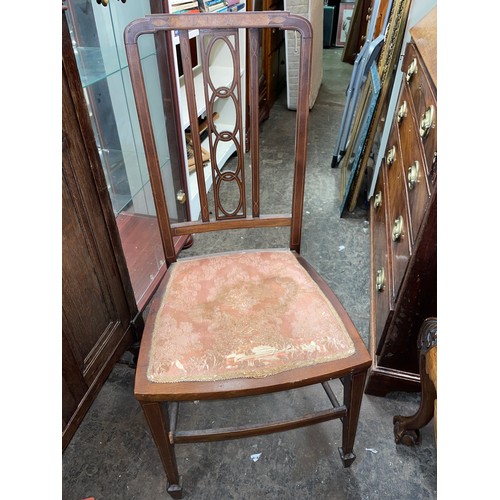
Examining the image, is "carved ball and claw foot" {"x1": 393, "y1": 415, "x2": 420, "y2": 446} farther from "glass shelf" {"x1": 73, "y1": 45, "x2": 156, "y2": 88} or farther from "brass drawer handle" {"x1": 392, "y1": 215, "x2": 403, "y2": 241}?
"glass shelf" {"x1": 73, "y1": 45, "x2": 156, "y2": 88}

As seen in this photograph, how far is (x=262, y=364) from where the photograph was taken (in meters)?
0.89

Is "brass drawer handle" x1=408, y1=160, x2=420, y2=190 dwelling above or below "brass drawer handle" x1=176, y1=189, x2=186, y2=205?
above

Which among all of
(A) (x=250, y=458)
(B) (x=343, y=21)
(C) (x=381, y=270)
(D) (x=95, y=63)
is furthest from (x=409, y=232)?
(B) (x=343, y=21)

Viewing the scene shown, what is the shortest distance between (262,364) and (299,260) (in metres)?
0.42

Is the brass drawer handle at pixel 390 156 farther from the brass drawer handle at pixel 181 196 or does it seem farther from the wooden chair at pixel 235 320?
the brass drawer handle at pixel 181 196

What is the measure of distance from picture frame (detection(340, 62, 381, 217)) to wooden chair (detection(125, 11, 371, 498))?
1137mm

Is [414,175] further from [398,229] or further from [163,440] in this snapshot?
[163,440]

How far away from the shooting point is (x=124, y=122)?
4.98ft

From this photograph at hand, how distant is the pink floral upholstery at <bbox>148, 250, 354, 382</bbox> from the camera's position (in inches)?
35.0

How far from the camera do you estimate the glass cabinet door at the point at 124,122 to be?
1235mm

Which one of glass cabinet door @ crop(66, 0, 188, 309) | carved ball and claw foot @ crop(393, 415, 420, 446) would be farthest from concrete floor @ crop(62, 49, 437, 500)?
glass cabinet door @ crop(66, 0, 188, 309)

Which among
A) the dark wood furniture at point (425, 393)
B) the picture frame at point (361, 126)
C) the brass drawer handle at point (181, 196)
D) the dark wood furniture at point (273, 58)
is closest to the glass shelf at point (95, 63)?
the brass drawer handle at point (181, 196)
